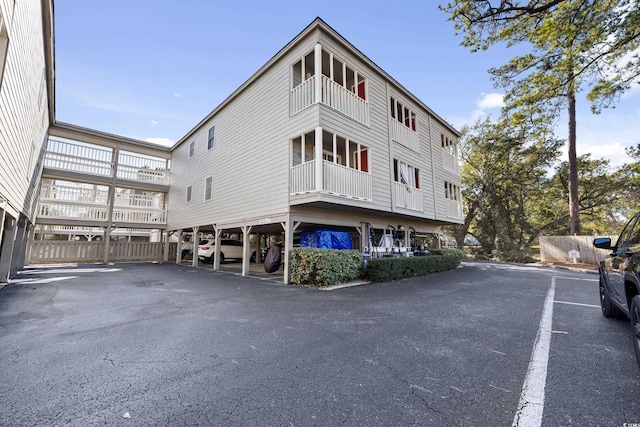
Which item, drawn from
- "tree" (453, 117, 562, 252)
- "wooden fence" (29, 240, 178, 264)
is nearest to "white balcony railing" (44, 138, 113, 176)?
"wooden fence" (29, 240, 178, 264)

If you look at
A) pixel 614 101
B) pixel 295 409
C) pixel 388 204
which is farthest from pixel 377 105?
pixel 295 409

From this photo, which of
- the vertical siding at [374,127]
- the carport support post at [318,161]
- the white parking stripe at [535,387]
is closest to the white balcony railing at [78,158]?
the carport support post at [318,161]

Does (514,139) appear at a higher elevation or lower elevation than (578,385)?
higher

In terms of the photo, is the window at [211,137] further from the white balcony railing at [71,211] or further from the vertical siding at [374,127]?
the vertical siding at [374,127]

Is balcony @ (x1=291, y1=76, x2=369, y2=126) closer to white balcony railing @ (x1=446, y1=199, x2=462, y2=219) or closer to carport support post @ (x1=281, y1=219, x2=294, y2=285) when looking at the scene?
carport support post @ (x1=281, y1=219, x2=294, y2=285)

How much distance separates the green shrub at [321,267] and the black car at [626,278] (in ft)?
18.3

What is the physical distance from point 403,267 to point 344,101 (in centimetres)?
632

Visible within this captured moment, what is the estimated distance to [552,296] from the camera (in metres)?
6.46

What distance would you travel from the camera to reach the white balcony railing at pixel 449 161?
15.8 meters

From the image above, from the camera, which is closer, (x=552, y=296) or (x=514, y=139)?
(x=552, y=296)

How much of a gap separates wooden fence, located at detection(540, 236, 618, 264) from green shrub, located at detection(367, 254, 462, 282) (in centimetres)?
869

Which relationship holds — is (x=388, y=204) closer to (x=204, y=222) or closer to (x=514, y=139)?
(x=204, y=222)

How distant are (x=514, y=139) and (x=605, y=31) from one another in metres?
16.3

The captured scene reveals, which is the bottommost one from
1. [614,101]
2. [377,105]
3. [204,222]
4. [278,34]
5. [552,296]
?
[552,296]
